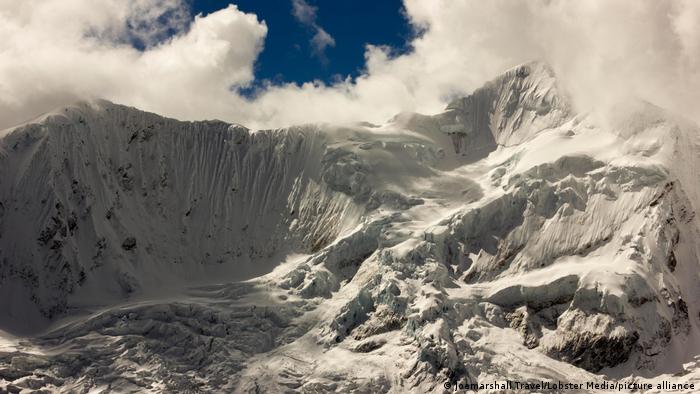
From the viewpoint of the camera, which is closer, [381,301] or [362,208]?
[381,301]

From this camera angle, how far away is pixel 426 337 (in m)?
152

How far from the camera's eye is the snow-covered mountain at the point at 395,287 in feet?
498

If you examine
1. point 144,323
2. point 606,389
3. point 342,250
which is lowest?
point 606,389

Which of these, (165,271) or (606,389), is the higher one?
(165,271)

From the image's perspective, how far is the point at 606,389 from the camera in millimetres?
144375

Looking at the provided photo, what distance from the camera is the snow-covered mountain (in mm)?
151750

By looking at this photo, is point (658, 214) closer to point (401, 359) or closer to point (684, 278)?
point (684, 278)

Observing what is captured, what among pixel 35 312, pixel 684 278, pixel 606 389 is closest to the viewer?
pixel 606 389

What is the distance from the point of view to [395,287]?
16588 cm

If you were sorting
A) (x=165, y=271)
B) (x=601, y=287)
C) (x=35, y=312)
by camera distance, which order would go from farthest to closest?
(x=165, y=271) → (x=35, y=312) → (x=601, y=287)

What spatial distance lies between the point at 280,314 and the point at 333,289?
1306 centimetres

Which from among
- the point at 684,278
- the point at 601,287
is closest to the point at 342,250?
the point at 601,287

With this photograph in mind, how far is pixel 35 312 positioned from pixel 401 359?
77275mm

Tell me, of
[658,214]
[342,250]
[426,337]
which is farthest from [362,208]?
[658,214]
